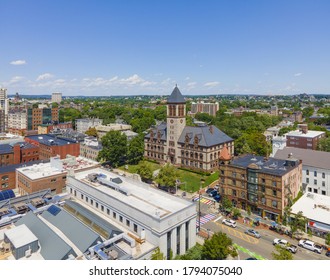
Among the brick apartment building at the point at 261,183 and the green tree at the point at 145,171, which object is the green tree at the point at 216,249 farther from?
the green tree at the point at 145,171

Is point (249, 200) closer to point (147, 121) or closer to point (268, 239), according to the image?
point (268, 239)

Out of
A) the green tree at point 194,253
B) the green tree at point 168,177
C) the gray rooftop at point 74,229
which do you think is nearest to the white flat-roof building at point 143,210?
the green tree at point 194,253

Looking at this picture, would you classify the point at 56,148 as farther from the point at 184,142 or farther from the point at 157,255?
the point at 157,255

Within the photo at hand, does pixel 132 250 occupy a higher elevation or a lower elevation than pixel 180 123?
lower

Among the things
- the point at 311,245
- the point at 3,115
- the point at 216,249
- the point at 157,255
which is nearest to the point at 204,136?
the point at 311,245

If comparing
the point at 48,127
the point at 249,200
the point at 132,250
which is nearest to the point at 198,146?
the point at 249,200

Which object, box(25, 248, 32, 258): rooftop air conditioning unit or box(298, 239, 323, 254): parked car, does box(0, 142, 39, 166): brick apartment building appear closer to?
box(25, 248, 32, 258): rooftop air conditioning unit
